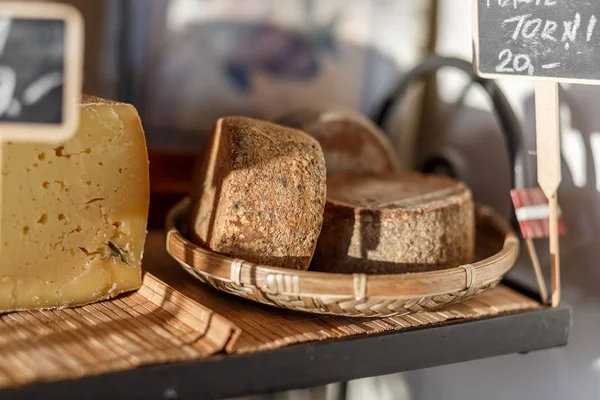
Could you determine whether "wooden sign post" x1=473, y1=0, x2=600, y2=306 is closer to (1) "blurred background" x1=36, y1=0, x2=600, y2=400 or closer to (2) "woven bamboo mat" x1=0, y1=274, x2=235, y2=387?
(1) "blurred background" x1=36, y1=0, x2=600, y2=400

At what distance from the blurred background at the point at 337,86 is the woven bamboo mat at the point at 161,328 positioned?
1.14 ft

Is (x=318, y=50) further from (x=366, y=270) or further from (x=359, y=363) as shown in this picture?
(x=359, y=363)

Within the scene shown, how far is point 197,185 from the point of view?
1223 mm

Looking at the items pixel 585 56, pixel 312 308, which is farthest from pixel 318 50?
pixel 312 308

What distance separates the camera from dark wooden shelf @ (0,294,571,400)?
881 millimetres

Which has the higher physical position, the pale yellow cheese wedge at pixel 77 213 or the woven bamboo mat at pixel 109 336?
the pale yellow cheese wedge at pixel 77 213

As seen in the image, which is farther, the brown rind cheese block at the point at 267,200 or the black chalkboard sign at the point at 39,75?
the brown rind cheese block at the point at 267,200

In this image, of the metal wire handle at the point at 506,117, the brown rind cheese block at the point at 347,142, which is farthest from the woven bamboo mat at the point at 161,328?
the brown rind cheese block at the point at 347,142

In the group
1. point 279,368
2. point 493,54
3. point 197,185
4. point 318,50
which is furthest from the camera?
point 318,50

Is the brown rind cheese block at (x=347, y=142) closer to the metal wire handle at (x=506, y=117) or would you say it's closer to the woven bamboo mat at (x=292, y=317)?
the metal wire handle at (x=506, y=117)

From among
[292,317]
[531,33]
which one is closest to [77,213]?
[292,317]

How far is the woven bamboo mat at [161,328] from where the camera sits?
90 cm

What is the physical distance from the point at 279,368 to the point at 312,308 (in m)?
0.11

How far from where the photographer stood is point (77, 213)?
3.48 ft
